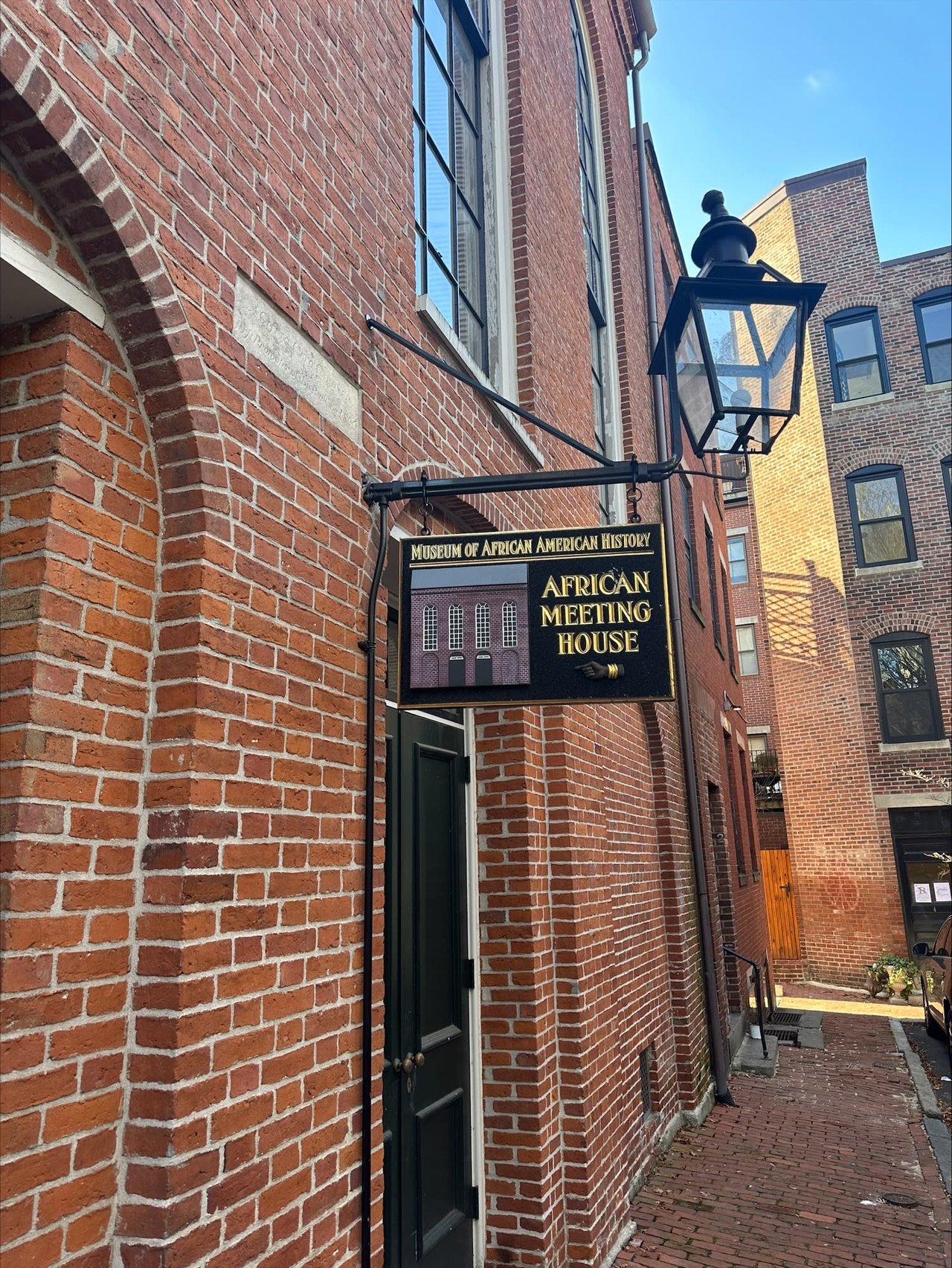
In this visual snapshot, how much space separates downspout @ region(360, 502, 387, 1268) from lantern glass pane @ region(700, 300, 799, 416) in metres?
1.53

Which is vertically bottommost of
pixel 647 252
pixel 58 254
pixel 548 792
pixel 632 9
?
pixel 548 792

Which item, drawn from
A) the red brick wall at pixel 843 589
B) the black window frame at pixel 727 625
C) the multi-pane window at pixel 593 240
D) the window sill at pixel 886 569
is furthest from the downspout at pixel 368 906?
the window sill at pixel 886 569

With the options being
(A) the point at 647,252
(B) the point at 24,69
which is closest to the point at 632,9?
(A) the point at 647,252

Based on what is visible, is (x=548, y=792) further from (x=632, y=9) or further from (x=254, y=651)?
(x=632, y=9)

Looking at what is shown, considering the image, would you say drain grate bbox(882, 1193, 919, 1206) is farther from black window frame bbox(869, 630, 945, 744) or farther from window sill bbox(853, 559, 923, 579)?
window sill bbox(853, 559, 923, 579)

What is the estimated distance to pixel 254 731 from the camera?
2334 millimetres

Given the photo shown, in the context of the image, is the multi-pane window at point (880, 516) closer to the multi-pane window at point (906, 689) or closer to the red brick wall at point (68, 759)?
the multi-pane window at point (906, 689)

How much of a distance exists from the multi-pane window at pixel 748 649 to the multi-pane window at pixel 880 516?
630 centimetres

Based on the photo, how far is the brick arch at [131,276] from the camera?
183 cm

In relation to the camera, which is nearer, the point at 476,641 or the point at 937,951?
the point at 476,641

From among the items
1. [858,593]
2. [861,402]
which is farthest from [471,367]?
[861,402]

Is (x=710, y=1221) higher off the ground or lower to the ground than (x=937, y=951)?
lower

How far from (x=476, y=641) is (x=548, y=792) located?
6.82 ft

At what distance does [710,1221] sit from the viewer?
5.21 meters
